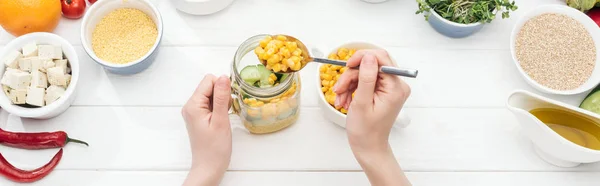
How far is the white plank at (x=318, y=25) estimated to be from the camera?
146 centimetres

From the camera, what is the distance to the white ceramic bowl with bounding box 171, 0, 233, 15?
1429mm

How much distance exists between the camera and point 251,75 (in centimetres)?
124

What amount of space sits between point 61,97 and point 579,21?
49.4 inches

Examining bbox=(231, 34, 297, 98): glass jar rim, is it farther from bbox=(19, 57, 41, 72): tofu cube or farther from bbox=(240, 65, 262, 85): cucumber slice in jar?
bbox=(19, 57, 41, 72): tofu cube

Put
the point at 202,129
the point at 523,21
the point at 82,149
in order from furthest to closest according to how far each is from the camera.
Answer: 1. the point at 523,21
2. the point at 82,149
3. the point at 202,129

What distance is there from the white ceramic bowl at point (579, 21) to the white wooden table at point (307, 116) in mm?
53

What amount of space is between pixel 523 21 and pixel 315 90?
541 millimetres

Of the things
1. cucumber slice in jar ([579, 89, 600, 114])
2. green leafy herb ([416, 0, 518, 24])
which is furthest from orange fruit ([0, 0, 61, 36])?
cucumber slice in jar ([579, 89, 600, 114])

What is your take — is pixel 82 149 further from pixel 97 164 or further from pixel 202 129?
pixel 202 129

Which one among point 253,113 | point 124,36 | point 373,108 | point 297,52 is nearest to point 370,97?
point 373,108

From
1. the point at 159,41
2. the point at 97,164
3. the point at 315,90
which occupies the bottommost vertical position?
the point at 97,164

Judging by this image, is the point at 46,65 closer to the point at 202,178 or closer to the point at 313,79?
the point at 202,178

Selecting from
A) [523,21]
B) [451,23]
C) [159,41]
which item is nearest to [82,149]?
[159,41]

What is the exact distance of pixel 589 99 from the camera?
4.48 ft
